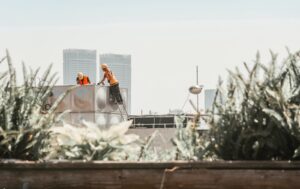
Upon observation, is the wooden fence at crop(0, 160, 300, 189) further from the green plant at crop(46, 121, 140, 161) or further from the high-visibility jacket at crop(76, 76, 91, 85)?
the high-visibility jacket at crop(76, 76, 91, 85)

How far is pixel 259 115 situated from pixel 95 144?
1616 mm

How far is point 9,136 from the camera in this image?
672 cm

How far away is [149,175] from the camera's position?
6.29 metres

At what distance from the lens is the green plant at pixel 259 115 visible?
6.30 meters

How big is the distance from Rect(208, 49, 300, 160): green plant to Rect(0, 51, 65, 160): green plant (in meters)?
1.71

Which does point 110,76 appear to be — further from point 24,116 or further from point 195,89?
point 24,116

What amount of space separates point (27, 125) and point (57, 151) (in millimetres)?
406

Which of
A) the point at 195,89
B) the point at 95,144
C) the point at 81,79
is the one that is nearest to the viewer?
the point at 95,144

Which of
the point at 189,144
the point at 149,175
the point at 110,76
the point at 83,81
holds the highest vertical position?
the point at 110,76

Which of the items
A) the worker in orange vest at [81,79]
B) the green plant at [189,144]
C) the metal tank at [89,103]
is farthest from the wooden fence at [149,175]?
the worker in orange vest at [81,79]

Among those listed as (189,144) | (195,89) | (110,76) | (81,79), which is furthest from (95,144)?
(195,89)

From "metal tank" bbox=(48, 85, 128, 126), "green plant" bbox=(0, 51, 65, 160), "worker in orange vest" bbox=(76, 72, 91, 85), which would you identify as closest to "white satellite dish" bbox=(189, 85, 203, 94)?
"metal tank" bbox=(48, 85, 128, 126)

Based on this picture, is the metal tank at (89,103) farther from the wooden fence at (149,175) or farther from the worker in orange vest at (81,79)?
the wooden fence at (149,175)

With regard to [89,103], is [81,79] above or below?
above
